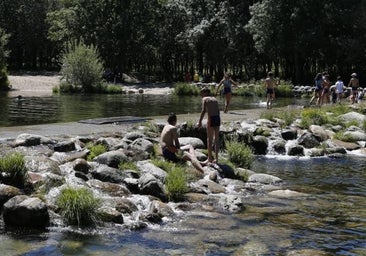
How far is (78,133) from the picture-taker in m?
19.4

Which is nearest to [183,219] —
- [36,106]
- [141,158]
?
[141,158]

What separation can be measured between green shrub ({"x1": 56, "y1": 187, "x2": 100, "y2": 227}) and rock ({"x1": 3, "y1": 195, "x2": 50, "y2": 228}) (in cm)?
39

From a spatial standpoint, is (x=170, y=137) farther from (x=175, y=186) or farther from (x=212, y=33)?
(x=212, y=33)

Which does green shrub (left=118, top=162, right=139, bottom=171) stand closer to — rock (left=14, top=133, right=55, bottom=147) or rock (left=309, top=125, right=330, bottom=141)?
rock (left=14, top=133, right=55, bottom=147)

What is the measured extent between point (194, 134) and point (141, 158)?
555 cm

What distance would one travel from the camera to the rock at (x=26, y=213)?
1040 centimetres

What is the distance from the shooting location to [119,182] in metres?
13.2

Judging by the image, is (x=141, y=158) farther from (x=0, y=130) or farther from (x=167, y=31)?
(x=167, y=31)

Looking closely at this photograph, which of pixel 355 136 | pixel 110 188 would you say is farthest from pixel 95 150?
pixel 355 136

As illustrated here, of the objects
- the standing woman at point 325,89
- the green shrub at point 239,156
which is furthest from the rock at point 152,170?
the standing woman at point 325,89

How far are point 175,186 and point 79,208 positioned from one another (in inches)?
115

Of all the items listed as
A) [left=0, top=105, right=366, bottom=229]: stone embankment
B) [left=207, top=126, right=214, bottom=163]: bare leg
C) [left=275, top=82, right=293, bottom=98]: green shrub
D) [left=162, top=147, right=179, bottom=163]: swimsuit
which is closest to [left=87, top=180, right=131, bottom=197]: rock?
[left=0, top=105, right=366, bottom=229]: stone embankment

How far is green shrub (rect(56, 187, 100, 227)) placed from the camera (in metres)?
10.7

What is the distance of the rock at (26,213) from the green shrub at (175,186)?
3335 mm
